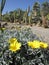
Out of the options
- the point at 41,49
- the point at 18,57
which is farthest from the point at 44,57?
the point at 18,57

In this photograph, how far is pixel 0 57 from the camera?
2.95m

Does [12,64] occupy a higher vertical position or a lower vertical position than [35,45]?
lower

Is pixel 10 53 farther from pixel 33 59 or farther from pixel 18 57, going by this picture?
pixel 33 59

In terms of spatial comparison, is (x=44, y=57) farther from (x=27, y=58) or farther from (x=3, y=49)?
(x=3, y=49)

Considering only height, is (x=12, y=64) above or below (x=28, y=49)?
below

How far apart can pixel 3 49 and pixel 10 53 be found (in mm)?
141

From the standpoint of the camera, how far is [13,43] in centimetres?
303

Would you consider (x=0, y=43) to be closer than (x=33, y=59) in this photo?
No

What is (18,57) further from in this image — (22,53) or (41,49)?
(41,49)

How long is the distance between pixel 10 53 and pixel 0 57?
15 cm

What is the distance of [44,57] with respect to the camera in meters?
3.00

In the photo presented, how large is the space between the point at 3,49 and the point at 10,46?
0.38 ft

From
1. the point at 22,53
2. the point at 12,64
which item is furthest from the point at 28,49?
the point at 12,64

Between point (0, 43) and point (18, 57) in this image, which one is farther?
point (0, 43)
